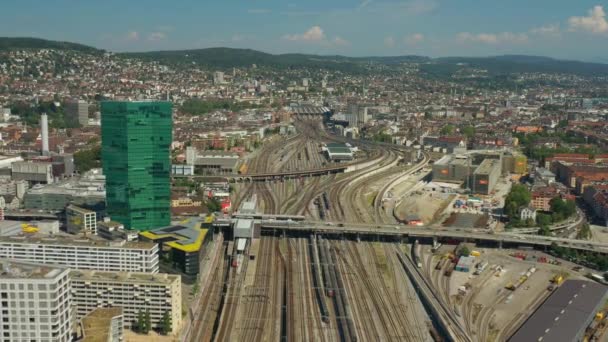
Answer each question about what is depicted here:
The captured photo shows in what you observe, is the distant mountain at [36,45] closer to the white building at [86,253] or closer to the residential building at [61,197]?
the residential building at [61,197]

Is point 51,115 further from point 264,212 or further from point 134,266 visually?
point 134,266

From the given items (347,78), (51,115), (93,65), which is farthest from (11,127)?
(347,78)

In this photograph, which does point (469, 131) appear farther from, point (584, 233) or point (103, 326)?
point (103, 326)

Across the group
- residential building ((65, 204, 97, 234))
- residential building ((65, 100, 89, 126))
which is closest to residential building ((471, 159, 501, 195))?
residential building ((65, 204, 97, 234))

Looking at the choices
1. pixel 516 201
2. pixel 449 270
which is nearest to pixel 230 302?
pixel 449 270

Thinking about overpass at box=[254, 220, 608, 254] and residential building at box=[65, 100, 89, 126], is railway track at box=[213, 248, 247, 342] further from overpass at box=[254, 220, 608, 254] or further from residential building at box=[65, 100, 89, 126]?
residential building at box=[65, 100, 89, 126]
